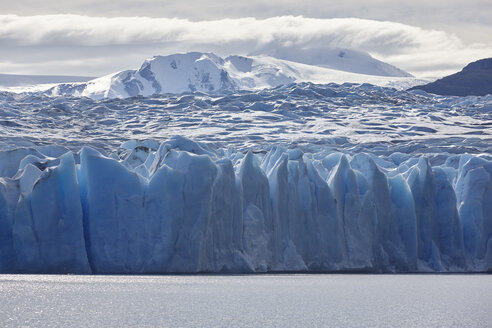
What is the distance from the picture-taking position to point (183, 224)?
81.3 feet

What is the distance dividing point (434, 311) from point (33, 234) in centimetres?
1088

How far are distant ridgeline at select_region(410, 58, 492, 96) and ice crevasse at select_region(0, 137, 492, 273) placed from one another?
344 feet

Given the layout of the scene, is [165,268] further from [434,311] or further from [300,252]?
[434,311]

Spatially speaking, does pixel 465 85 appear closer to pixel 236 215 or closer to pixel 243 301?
pixel 236 215

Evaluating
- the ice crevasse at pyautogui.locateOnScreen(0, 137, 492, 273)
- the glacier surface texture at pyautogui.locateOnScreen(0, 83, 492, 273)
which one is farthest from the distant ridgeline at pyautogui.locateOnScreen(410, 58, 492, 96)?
the ice crevasse at pyautogui.locateOnScreen(0, 137, 492, 273)

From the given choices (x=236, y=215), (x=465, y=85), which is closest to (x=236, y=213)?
(x=236, y=215)

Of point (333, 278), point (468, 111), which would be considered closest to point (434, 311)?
point (333, 278)

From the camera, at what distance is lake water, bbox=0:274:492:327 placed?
17.7m

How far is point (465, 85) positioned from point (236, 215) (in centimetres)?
11613

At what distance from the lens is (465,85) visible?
136 metres

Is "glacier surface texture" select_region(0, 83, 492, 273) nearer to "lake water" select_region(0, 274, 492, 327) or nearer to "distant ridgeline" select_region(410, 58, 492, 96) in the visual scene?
"lake water" select_region(0, 274, 492, 327)

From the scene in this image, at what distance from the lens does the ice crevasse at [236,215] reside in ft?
78.3

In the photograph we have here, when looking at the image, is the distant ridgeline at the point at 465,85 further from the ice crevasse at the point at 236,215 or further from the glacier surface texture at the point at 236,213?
the ice crevasse at the point at 236,215

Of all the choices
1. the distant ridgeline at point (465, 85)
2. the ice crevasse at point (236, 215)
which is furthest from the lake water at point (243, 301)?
the distant ridgeline at point (465, 85)
